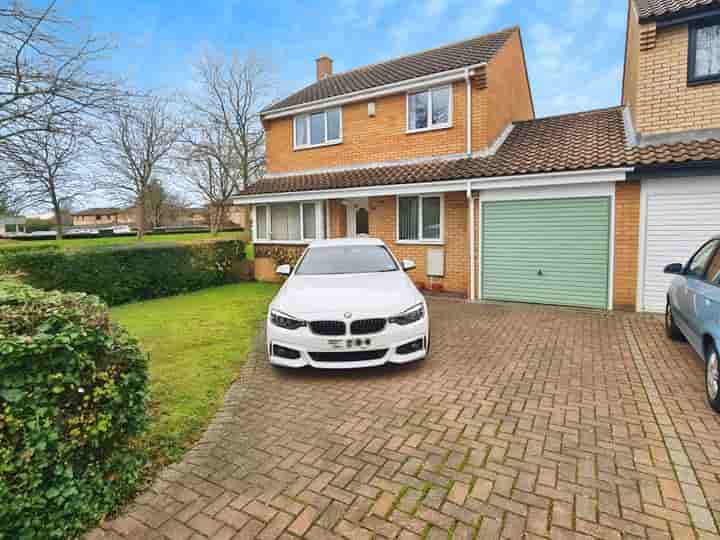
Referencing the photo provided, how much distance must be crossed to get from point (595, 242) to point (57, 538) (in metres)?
9.58

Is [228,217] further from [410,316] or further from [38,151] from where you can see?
[410,316]

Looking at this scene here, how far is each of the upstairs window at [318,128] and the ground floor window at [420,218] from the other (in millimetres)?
3593

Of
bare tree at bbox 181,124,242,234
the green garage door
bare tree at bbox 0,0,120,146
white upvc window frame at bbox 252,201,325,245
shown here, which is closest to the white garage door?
the green garage door

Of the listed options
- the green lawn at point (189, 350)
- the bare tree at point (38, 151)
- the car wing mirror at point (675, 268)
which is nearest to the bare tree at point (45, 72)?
the bare tree at point (38, 151)

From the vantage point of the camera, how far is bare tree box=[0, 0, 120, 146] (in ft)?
25.2

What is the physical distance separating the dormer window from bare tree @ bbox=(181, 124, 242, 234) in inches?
972

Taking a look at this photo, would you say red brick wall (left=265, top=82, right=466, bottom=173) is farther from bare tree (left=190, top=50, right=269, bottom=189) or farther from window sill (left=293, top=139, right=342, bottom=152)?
bare tree (left=190, top=50, right=269, bottom=189)

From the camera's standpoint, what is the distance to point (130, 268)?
441 inches

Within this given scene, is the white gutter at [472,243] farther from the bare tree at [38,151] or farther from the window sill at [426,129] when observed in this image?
the bare tree at [38,151]

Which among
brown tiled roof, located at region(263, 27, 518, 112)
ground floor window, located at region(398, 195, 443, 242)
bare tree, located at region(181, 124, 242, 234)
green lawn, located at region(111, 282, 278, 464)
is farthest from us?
bare tree, located at region(181, 124, 242, 234)

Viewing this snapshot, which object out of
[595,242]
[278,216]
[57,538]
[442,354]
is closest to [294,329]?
[442,354]

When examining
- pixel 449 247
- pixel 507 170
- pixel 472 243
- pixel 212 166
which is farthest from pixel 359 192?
pixel 212 166

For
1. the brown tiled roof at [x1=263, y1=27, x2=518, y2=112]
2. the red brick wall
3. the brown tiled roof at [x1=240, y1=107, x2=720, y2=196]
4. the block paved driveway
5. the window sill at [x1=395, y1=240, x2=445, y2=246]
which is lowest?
the block paved driveway

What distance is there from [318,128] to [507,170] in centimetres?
718
